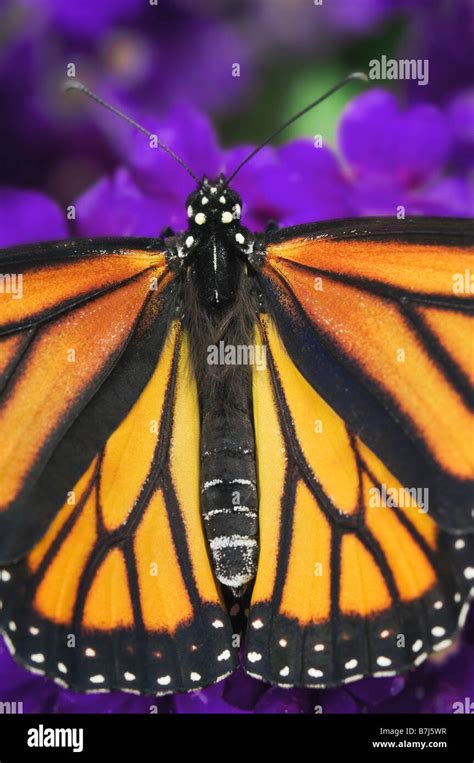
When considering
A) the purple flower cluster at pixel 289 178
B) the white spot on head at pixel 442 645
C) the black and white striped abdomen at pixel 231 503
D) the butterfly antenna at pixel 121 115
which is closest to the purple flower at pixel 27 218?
the purple flower cluster at pixel 289 178

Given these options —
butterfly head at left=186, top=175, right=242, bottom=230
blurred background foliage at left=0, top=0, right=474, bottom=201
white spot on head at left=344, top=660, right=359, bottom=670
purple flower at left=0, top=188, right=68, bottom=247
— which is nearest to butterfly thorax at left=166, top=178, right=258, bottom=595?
butterfly head at left=186, top=175, right=242, bottom=230

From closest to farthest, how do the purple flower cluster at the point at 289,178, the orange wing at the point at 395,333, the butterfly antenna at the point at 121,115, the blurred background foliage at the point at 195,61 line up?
the orange wing at the point at 395,333
the butterfly antenna at the point at 121,115
the purple flower cluster at the point at 289,178
the blurred background foliage at the point at 195,61

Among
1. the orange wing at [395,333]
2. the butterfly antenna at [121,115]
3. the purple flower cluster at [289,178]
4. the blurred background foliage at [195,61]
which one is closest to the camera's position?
the orange wing at [395,333]

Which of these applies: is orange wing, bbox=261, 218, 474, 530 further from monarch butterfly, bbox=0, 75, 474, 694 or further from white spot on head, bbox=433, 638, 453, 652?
white spot on head, bbox=433, 638, 453, 652

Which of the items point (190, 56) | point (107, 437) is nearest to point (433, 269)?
point (107, 437)

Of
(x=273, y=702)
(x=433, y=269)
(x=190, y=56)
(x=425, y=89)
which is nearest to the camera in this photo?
(x=433, y=269)

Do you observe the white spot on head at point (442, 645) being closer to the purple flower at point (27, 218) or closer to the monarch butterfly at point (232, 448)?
the monarch butterfly at point (232, 448)
